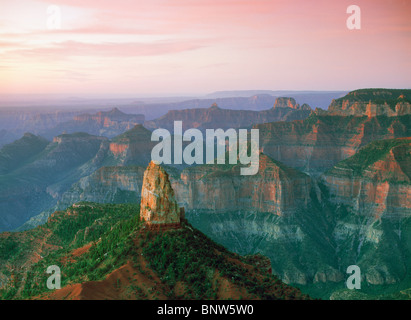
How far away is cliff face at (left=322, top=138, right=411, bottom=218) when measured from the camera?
141250mm

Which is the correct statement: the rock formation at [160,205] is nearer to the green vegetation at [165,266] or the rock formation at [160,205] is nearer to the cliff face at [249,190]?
the green vegetation at [165,266]

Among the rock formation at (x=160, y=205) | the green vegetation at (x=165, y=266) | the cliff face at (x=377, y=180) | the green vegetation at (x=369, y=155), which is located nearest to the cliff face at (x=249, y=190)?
the cliff face at (x=377, y=180)

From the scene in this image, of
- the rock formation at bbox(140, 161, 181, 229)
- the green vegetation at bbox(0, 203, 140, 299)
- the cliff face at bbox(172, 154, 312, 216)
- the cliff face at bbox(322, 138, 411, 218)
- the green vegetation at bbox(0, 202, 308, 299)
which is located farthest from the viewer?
the cliff face at bbox(172, 154, 312, 216)

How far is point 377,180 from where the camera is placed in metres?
145

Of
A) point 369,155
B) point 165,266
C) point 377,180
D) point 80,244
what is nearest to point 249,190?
point 377,180

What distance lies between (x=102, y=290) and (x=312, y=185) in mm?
116537

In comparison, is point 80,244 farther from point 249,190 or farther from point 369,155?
point 369,155

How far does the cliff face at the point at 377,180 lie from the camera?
141m

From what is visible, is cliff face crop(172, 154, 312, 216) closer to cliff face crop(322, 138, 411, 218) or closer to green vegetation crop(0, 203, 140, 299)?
cliff face crop(322, 138, 411, 218)

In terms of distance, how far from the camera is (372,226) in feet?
470

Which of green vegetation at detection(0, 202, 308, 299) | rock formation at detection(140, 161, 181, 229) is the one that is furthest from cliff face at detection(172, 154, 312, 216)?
rock formation at detection(140, 161, 181, 229)

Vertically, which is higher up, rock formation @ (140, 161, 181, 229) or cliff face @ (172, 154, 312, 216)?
rock formation @ (140, 161, 181, 229)
